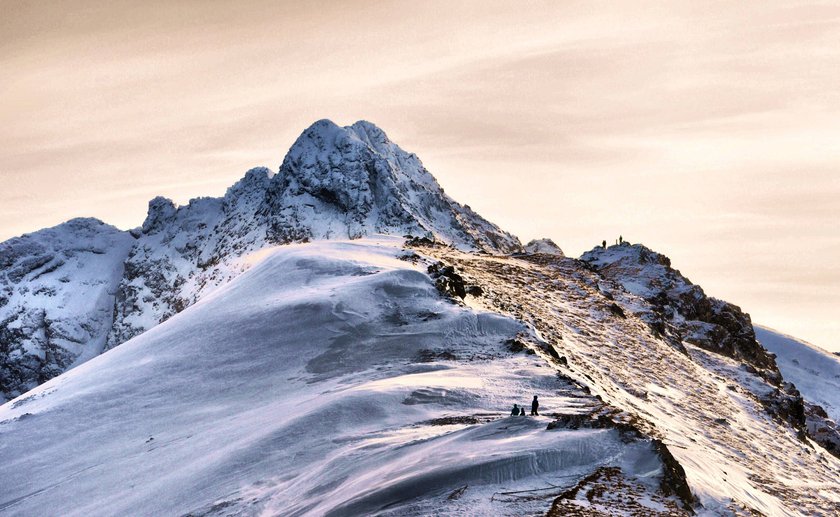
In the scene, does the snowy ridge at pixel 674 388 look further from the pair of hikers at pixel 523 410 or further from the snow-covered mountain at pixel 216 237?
the snow-covered mountain at pixel 216 237

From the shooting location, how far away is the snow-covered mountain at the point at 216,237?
6053 inches

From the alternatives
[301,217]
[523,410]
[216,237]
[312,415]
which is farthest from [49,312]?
[523,410]

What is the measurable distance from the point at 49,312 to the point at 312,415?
525 ft

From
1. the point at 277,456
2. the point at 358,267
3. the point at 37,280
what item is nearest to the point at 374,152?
the point at 37,280

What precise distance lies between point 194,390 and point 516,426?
20865mm

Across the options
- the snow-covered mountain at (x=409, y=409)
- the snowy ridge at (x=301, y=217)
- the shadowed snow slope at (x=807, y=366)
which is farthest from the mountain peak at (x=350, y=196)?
the snow-covered mountain at (x=409, y=409)

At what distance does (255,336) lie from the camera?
53.6 meters

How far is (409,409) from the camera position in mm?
39844

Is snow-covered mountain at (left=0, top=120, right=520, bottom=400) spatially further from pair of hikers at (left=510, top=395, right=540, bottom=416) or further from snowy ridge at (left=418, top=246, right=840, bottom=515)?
pair of hikers at (left=510, top=395, right=540, bottom=416)

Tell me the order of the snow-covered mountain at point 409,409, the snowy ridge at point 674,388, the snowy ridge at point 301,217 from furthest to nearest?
the snowy ridge at point 301,217
the snowy ridge at point 674,388
the snow-covered mountain at point 409,409

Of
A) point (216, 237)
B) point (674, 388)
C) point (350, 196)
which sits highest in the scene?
point (350, 196)

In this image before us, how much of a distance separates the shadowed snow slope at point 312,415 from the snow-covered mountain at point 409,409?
0.11 metres

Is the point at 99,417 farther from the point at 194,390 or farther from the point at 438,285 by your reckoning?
the point at 438,285

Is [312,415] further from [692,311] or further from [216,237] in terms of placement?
[216,237]
